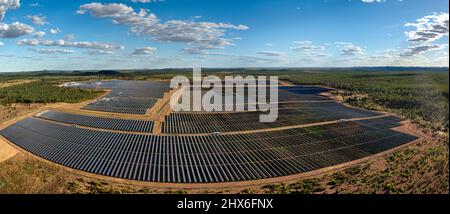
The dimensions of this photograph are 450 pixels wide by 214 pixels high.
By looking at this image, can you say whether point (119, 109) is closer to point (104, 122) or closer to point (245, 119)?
point (104, 122)

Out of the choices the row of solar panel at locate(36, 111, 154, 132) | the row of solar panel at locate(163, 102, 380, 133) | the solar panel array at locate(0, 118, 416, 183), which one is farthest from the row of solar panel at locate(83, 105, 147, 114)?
the solar panel array at locate(0, 118, 416, 183)

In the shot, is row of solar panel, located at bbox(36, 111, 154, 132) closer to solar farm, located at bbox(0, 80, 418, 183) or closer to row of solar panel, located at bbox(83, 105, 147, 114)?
solar farm, located at bbox(0, 80, 418, 183)

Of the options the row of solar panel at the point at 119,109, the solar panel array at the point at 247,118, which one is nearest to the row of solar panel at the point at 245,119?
the solar panel array at the point at 247,118

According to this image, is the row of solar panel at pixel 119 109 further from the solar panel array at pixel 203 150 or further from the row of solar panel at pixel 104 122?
the solar panel array at pixel 203 150
